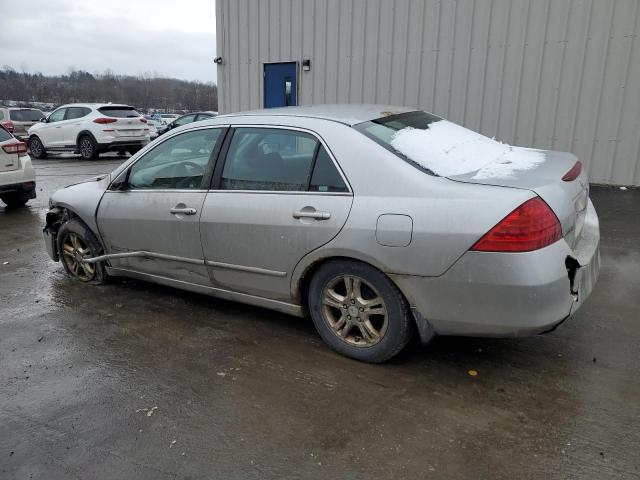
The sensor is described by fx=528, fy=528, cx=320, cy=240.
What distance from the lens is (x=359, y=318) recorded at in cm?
317

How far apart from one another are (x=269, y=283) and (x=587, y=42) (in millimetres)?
7159

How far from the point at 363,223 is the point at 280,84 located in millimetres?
8923

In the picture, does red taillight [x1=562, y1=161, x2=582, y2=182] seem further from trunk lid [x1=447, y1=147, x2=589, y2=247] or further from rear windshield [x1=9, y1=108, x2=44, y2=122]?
rear windshield [x1=9, y1=108, x2=44, y2=122]

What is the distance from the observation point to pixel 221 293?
12.6ft

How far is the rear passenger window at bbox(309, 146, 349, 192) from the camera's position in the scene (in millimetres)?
3148

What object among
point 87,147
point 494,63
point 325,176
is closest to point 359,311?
point 325,176

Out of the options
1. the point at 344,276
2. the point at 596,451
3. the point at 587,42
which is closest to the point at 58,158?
the point at 587,42

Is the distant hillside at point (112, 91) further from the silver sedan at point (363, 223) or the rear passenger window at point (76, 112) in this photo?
the silver sedan at point (363, 223)

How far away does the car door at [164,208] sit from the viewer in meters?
3.81

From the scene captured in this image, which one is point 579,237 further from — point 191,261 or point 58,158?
point 58,158

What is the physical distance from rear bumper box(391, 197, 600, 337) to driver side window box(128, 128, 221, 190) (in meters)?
1.76

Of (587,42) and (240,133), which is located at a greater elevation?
(587,42)

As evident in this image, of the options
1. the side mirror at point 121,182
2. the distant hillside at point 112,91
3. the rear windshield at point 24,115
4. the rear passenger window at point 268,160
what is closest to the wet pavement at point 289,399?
the side mirror at point 121,182

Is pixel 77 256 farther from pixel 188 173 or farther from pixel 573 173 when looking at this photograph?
pixel 573 173
